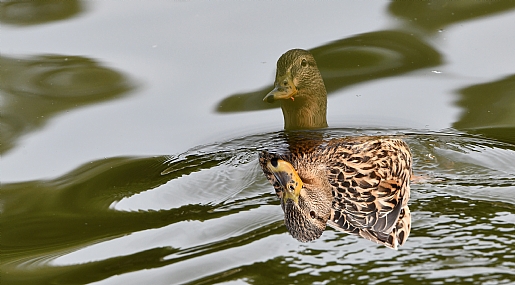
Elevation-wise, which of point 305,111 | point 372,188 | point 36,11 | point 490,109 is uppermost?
point 36,11

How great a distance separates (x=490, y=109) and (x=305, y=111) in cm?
142

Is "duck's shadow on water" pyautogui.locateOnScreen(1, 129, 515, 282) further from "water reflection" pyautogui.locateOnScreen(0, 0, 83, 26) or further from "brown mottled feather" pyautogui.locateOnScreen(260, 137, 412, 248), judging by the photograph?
"water reflection" pyautogui.locateOnScreen(0, 0, 83, 26)

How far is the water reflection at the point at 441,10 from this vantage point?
6.85 metres

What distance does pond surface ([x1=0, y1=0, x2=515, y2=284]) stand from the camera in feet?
13.9

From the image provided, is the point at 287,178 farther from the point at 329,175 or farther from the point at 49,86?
the point at 49,86

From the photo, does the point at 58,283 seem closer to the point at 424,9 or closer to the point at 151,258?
the point at 151,258

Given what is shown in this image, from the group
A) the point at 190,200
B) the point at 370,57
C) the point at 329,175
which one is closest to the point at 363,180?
the point at 329,175

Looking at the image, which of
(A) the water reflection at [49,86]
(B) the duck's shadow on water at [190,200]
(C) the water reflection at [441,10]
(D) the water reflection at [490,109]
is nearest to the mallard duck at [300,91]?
(B) the duck's shadow on water at [190,200]

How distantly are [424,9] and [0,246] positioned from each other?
4151 mm

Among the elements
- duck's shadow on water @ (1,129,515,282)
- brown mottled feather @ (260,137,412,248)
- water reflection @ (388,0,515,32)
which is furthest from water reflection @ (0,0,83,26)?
water reflection @ (388,0,515,32)

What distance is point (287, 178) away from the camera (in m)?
5.09

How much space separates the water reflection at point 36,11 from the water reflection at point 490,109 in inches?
137

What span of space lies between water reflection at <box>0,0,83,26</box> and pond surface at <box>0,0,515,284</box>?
2cm

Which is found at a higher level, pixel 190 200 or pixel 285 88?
pixel 285 88
